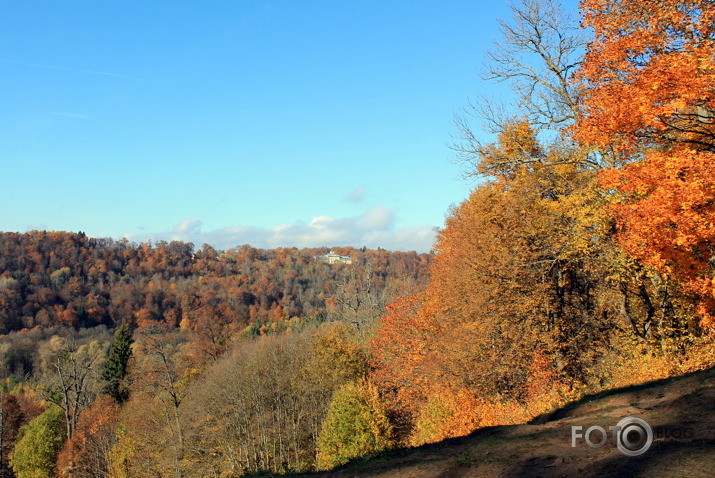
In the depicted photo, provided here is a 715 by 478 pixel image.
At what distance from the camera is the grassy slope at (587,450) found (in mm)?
7512

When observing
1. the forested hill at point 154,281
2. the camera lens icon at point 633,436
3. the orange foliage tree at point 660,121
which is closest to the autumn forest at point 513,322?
the orange foliage tree at point 660,121

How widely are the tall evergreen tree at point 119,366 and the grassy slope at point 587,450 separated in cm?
5115

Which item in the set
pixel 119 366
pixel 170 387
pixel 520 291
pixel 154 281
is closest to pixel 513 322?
pixel 520 291

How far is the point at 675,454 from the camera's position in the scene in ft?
24.9

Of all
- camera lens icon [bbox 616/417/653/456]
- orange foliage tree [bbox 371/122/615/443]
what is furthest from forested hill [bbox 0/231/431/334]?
camera lens icon [bbox 616/417/653/456]

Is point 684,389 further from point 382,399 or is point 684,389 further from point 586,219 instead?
point 382,399

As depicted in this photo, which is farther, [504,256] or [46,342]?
[46,342]

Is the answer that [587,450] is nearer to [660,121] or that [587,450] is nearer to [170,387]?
[660,121]

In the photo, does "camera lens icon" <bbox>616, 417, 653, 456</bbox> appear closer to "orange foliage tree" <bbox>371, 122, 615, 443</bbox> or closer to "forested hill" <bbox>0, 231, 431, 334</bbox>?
"orange foliage tree" <bbox>371, 122, 615, 443</bbox>

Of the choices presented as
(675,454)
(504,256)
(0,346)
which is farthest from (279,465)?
(0,346)

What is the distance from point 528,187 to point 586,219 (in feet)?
17.0

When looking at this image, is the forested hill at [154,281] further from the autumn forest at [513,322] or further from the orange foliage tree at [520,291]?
the orange foliage tree at [520,291]

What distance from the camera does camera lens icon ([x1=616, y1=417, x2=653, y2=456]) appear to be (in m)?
8.30

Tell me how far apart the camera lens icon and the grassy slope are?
13 centimetres
